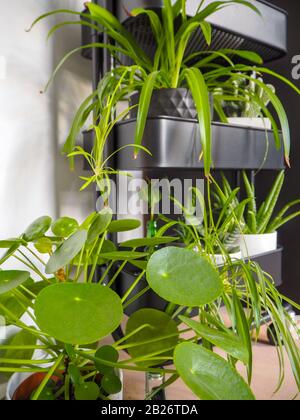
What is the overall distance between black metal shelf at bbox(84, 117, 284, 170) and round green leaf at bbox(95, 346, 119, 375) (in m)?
0.32

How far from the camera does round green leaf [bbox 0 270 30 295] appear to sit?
0.35 metres

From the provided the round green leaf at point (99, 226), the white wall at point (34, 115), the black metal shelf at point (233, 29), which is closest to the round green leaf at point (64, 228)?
the round green leaf at point (99, 226)

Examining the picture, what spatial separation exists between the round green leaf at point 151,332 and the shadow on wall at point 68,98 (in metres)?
0.47

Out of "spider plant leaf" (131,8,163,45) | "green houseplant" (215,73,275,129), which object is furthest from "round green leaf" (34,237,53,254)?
"green houseplant" (215,73,275,129)

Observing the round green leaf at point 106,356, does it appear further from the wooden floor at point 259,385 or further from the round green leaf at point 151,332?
the wooden floor at point 259,385

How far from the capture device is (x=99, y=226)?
1.32ft

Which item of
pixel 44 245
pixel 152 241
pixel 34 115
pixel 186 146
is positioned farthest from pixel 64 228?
pixel 34 115

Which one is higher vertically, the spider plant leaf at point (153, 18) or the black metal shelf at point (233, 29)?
the black metal shelf at point (233, 29)

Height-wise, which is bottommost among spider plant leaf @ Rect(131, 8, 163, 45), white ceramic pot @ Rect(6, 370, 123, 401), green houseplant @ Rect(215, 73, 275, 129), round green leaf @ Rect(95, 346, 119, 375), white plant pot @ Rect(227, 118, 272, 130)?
white ceramic pot @ Rect(6, 370, 123, 401)

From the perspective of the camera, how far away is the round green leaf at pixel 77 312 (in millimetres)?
300

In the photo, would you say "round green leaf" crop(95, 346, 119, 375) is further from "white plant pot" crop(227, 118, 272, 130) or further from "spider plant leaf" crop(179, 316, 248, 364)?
"white plant pot" crop(227, 118, 272, 130)

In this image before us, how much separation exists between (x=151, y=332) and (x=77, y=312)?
19cm

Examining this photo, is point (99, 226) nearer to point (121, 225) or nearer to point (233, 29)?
point (121, 225)
